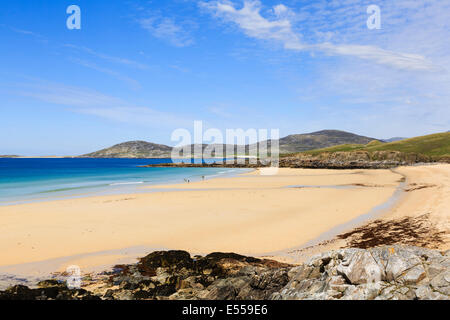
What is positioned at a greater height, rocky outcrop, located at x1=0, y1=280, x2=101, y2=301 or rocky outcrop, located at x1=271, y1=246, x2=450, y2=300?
rocky outcrop, located at x1=271, y1=246, x2=450, y2=300

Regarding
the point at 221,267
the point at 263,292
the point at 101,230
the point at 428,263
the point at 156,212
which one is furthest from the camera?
the point at 156,212

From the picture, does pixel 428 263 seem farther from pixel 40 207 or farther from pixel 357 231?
pixel 40 207

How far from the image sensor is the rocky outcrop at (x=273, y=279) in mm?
6773

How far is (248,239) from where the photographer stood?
1591cm

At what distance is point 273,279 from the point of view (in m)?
9.05

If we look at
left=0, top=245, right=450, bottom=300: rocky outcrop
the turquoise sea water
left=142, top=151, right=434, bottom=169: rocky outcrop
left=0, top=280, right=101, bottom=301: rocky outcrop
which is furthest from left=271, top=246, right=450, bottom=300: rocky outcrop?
left=142, top=151, right=434, bottom=169: rocky outcrop

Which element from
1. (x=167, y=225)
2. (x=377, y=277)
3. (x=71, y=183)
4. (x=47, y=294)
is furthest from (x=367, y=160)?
(x=47, y=294)

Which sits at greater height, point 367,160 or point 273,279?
point 367,160

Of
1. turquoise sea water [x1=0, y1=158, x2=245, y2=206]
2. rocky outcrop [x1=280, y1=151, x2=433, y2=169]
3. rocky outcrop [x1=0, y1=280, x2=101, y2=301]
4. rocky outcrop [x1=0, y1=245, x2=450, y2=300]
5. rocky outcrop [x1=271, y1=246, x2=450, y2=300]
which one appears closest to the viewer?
rocky outcrop [x1=271, y1=246, x2=450, y2=300]

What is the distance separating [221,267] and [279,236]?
6509 millimetres

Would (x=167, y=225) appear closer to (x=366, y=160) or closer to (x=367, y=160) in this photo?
(x=366, y=160)

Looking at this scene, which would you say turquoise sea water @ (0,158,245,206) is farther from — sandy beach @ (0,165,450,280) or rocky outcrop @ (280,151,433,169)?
rocky outcrop @ (280,151,433,169)

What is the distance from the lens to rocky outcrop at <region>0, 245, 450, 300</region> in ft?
22.2
